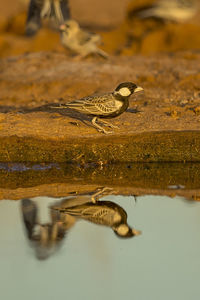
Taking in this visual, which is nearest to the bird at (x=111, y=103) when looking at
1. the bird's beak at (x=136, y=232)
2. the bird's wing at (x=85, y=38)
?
the bird's beak at (x=136, y=232)

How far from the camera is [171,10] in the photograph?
1589 cm

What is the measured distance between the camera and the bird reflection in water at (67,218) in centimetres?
533

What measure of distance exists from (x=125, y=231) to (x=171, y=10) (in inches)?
438

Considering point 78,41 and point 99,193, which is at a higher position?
point 78,41

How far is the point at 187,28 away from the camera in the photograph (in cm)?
1487

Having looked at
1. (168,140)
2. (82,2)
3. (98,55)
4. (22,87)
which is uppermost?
(82,2)

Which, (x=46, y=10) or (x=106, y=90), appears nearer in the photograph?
(x=106, y=90)

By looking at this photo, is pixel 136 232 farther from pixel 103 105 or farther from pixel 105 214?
pixel 103 105

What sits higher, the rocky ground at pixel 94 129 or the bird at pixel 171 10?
the bird at pixel 171 10

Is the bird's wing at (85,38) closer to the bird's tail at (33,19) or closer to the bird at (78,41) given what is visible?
the bird at (78,41)

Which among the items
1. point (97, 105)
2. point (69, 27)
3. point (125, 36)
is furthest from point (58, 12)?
point (97, 105)

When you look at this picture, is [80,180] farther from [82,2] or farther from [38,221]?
[82,2]

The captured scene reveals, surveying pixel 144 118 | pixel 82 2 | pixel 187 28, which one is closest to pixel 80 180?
pixel 144 118

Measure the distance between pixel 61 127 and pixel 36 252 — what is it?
2896mm
